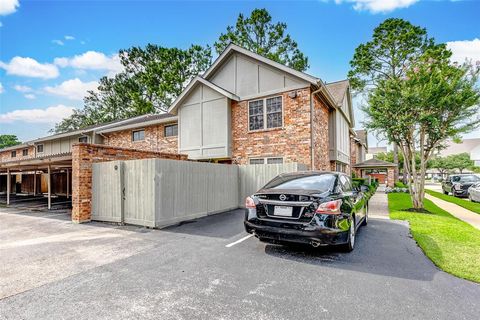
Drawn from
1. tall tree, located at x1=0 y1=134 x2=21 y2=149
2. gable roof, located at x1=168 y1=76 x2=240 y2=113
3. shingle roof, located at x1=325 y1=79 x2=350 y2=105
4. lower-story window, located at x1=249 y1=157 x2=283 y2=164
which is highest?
tall tree, located at x1=0 y1=134 x2=21 y2=149

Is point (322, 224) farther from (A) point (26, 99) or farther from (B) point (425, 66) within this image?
(A) point (26, 99)

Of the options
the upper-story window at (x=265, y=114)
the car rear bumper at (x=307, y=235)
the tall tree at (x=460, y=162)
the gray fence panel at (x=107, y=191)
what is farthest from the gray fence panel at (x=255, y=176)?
the tall tree at (x=460, y=162)

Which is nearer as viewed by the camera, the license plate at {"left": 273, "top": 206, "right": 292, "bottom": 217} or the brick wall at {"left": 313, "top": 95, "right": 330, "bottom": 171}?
the license plate at {"left": 273, "top": 206, "right": 292, "bottom": 217}

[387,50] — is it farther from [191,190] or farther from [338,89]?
[191,190]

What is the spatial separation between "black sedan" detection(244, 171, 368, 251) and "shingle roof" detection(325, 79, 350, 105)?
12.7 metres

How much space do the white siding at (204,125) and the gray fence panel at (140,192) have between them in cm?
607

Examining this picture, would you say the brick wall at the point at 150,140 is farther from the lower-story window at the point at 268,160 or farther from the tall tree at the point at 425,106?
the tall tree at the point at 425,106

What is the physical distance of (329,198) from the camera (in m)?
4.30

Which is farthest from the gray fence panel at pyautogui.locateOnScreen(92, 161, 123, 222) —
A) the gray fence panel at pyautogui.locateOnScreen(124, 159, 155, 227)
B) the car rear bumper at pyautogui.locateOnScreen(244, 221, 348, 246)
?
the car rear bumper at pyautogui.locateOnScreen(244, 221, 348, 246)

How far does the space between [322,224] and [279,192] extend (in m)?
0.94

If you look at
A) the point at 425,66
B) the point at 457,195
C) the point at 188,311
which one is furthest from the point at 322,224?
the point at 457,195

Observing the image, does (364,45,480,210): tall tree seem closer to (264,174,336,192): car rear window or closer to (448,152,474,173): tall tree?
(264,174,336,192): car rear window

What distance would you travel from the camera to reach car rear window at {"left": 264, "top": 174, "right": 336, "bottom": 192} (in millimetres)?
4711

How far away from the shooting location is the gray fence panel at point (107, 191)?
7.68 metres
